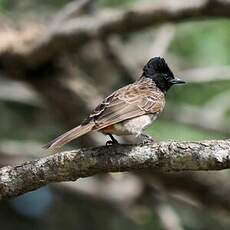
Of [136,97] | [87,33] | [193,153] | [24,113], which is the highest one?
[24,113]

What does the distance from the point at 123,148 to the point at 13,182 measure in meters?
0.56

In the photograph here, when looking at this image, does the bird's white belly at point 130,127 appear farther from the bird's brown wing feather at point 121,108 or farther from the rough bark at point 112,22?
the rough bark at point 112,22

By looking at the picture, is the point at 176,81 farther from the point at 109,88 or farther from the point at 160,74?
the point at 109,88

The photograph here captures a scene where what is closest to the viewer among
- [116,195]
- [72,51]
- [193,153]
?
[193,153]

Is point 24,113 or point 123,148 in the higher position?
point 24,113

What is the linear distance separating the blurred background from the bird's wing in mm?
1920

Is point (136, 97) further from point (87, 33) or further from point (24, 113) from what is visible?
point (24, 113)

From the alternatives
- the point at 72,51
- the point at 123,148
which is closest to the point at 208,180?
the point at 72,51

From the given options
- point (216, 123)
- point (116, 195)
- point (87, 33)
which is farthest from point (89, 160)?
point (116, 195)

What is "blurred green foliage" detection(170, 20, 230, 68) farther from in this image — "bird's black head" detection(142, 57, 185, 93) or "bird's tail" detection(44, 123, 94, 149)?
"bird's tail" detection(44, 123, 94, 149)

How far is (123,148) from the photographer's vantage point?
387cm

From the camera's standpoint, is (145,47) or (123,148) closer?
(123,148)

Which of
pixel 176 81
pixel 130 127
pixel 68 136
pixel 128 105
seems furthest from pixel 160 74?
pixel 68 136

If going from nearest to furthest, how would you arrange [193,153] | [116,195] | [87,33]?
[193,153]
[87,33]
[116,195]
